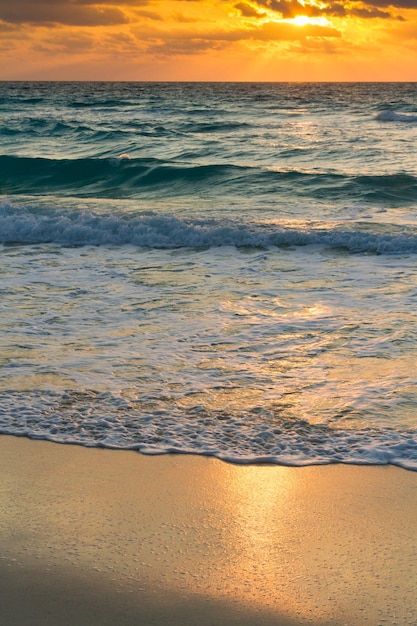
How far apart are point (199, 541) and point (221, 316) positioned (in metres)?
4.35

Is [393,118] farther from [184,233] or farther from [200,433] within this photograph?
[200,433]

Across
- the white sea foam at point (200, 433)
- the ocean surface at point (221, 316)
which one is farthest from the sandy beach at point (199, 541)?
the ocean surface at point (221, 316)

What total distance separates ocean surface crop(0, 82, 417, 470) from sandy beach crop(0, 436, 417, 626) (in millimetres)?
316

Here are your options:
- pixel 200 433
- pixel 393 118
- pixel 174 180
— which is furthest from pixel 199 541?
pixel 393 118

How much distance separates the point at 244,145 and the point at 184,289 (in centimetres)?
1909

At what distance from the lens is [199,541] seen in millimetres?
3852

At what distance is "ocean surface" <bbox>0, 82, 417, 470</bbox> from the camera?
5.34 meters

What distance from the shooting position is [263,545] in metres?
3.81

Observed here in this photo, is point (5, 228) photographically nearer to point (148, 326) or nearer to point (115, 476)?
point (148, 326)

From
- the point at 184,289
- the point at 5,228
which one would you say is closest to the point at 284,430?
the point at 184,289

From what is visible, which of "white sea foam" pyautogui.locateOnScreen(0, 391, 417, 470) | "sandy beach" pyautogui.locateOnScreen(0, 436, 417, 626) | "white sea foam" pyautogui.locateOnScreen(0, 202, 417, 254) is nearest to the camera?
"sandy beach" pyautogui.locateOnScreen(0, 436, 417, 626)

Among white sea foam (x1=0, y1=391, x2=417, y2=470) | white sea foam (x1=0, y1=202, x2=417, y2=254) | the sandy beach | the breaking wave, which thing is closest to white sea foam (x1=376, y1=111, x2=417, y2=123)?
the breaking wave

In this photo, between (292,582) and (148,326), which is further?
(148,326)

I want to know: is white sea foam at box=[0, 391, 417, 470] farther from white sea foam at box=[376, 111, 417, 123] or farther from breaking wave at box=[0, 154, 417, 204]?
white sea foam at box=[376, 111, 417, 123]
